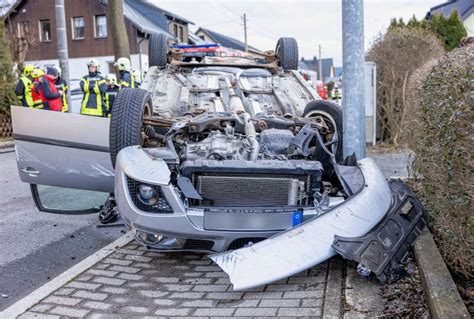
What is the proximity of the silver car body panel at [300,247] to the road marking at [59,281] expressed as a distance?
3.96 feet

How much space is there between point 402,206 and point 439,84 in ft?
3.22

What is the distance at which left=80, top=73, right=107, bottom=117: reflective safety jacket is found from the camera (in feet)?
33.2

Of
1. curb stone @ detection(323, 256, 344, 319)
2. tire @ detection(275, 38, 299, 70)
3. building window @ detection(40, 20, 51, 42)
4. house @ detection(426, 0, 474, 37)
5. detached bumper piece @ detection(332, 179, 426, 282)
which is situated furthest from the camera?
house @ detection(426, 0, 474, 37)

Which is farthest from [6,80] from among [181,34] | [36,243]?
[181,34]

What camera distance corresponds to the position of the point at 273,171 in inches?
162

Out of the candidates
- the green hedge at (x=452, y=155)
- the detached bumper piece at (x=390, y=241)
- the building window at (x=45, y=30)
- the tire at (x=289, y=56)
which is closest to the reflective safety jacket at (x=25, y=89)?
the tire at (x=289, y=56)

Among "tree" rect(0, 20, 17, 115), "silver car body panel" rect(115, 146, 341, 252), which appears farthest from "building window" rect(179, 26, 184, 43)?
"silver car body panel" rect(115, 146, 341, 252)

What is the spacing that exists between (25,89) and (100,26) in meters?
27.9

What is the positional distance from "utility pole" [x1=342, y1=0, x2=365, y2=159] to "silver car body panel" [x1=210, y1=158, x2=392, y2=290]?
1222mm

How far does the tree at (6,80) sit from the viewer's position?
53.2 feet

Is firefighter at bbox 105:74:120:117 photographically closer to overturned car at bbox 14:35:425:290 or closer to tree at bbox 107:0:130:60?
tree at bbox 107:0:130:60

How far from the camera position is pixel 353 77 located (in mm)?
5328

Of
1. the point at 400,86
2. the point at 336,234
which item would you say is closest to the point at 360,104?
the point at 336,234

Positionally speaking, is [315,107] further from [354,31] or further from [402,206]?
[402,206]
